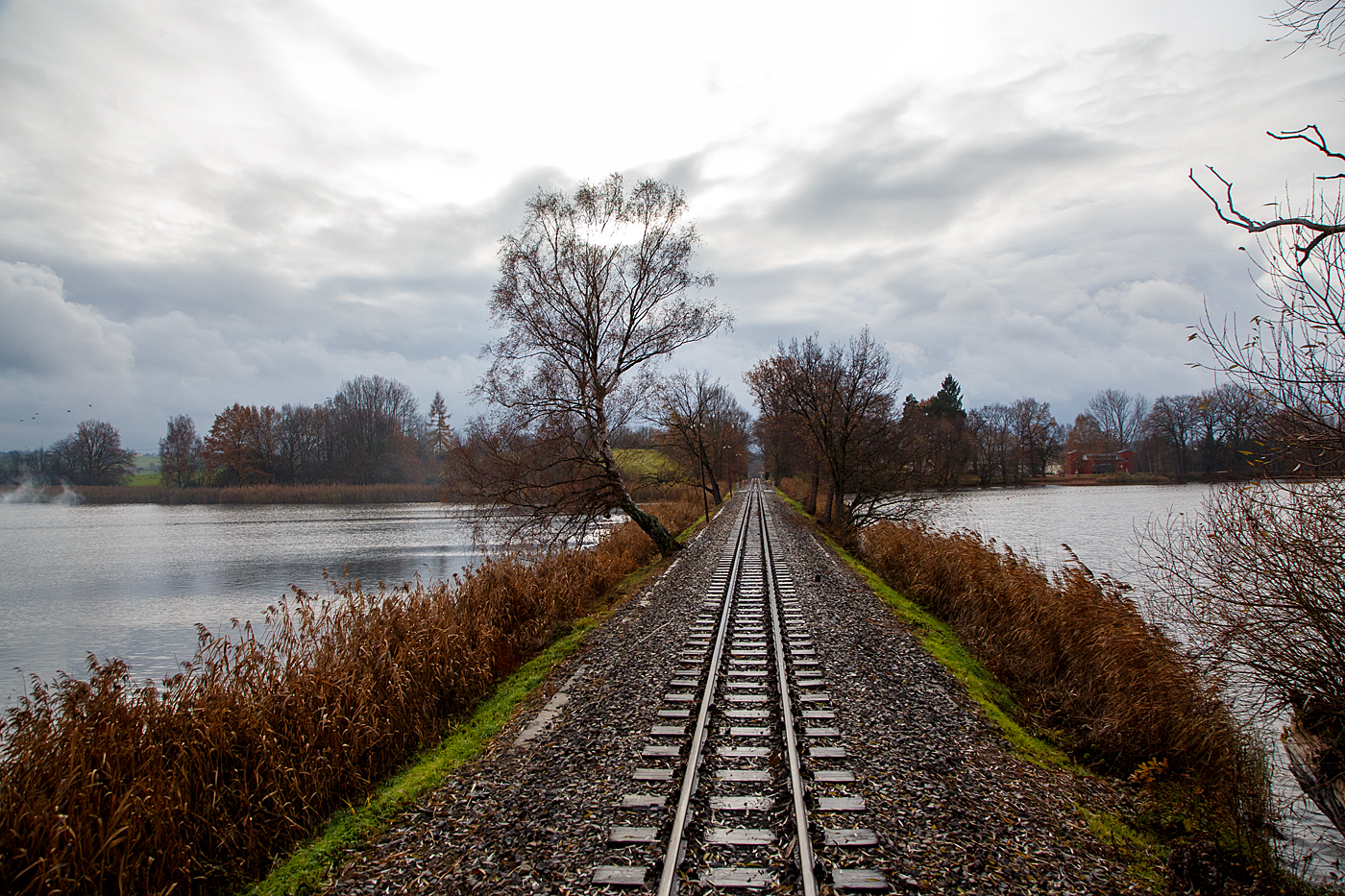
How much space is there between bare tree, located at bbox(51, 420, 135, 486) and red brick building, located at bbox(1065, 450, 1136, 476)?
111475mm

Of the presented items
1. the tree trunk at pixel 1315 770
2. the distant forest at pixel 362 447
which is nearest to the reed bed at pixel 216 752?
the tree trunk at pixel 1315 770

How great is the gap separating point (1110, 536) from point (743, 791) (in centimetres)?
2641

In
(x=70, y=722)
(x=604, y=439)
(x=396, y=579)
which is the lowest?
(x=396, y=579)

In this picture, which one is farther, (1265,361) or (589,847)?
(1265,361)

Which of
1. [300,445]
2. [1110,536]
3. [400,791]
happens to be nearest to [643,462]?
[1110,536]

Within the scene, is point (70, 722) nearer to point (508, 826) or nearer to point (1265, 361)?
point (508, 826)

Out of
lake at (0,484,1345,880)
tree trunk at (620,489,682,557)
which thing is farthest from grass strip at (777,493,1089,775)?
tree trunk at (620,489,682,557)

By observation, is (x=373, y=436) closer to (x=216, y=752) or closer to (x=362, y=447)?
(x=362, y=447)

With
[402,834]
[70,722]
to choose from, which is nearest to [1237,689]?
[402,834]

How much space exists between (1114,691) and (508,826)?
22.2 feet

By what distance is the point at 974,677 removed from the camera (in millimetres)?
8648

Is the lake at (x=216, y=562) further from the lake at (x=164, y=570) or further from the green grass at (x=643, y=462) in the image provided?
the green grass at (x=643, y=462)

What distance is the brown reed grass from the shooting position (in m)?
6.10

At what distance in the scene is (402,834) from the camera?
4.67m
